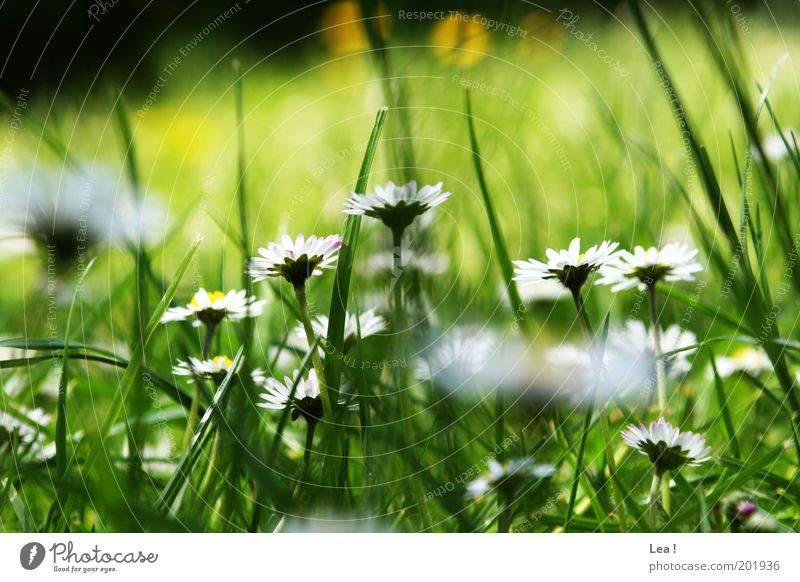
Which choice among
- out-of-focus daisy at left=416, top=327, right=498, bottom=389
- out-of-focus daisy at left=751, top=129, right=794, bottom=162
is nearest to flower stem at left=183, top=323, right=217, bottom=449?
out-of-focus daisy at left=416, top=327, right=498, bottom=389

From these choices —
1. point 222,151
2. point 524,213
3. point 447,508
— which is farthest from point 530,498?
point 222,151

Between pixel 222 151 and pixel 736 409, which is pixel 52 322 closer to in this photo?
pixel 222 151

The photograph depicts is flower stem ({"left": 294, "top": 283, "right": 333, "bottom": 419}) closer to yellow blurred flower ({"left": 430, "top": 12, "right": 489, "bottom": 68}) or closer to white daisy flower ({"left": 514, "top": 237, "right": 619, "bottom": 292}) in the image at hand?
white daisy flower ({"left": 514, "top": 237, "right": 619, "bottom": 292})

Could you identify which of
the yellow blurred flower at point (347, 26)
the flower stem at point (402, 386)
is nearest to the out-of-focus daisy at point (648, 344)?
the flower stem at point (402, 386)

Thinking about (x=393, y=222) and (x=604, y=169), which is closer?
A: (x=393, y=222)

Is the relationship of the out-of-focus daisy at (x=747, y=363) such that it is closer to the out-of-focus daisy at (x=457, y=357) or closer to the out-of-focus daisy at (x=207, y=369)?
the out-of-focus daisy at (x=457, y=357)

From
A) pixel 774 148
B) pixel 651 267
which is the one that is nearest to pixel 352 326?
pixel 651 267
